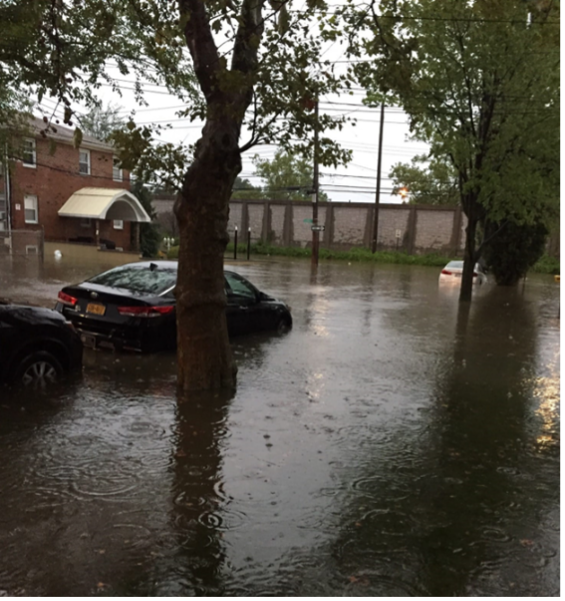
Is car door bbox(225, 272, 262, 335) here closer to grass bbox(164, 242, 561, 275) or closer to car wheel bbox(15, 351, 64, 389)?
car wheel bbox(15, 351, 64, 389)

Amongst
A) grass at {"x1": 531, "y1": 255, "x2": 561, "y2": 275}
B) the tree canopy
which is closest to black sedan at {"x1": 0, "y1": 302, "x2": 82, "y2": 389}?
the tree canopy

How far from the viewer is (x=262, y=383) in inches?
349

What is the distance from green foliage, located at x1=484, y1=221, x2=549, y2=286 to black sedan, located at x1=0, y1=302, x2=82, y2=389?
919 inches

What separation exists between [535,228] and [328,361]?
2020 cm

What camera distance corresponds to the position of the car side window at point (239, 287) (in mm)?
11539

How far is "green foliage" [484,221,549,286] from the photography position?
90.9 ft

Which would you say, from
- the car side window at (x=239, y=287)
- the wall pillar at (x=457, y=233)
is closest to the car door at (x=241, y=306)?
the car side window at (x=239, y=287)

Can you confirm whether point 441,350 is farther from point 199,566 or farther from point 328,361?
point 199,566

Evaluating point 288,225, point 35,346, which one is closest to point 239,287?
point 35,346

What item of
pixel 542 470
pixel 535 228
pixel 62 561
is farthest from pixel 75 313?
pixel 535 228

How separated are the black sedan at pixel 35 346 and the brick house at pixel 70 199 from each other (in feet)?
77.9

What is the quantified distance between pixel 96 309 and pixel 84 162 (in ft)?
91.9

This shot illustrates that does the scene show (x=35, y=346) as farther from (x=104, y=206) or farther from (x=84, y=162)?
(x=84, y=162)

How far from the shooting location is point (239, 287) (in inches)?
464
